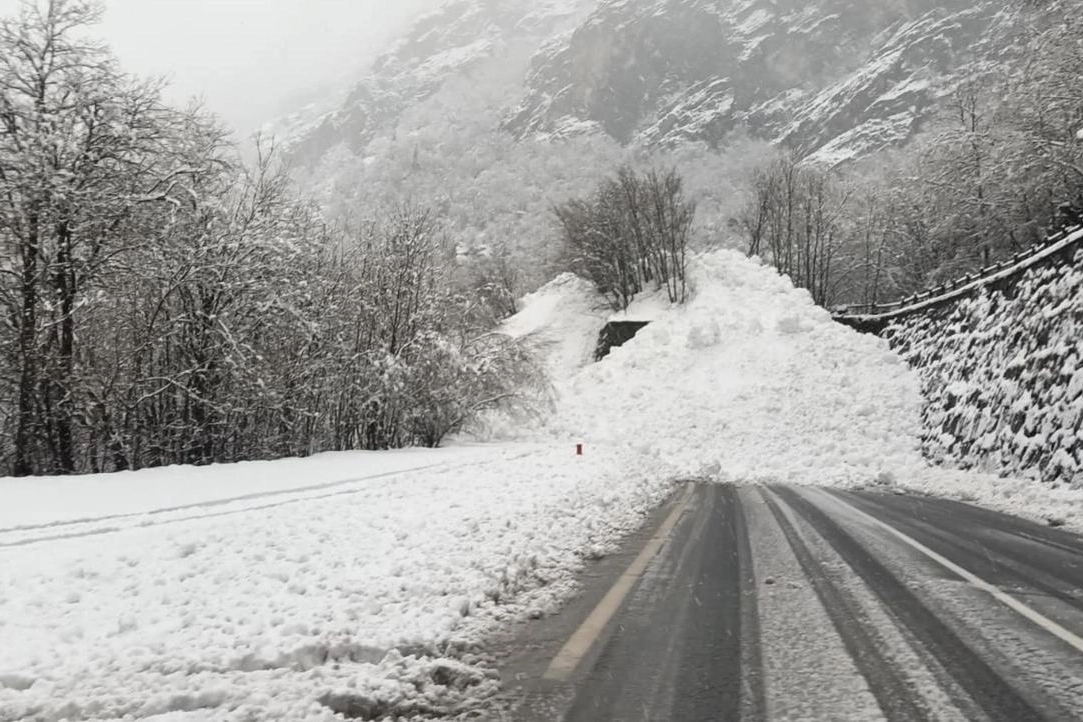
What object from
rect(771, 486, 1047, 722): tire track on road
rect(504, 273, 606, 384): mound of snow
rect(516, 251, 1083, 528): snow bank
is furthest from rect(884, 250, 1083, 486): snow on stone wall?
rect(504, 273, 606, 384): mound of snow

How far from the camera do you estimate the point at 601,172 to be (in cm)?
10819

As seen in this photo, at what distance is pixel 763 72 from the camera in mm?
164750

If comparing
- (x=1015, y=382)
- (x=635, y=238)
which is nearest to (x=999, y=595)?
(x=1015, y=382)

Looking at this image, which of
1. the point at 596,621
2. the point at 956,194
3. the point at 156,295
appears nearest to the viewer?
the point at 596,621

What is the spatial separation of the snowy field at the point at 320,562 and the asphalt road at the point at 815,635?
57cm

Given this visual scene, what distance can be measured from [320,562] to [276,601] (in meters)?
1.15

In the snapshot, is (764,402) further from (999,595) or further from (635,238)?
(999,595)

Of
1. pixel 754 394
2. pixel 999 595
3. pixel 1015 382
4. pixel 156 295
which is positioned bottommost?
pixel 999 595

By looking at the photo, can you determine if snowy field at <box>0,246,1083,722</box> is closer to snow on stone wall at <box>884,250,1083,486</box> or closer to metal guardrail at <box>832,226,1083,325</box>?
snow on stone wall at <box>884,250,1083,486</box>

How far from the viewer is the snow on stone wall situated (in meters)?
13.3

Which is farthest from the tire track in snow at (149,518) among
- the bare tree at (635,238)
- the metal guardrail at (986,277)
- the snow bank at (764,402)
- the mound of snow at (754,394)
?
the bare tree at (635,238)

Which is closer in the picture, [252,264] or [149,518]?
[149,518]

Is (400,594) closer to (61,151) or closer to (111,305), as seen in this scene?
(61,151)

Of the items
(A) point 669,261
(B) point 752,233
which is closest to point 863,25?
(B) point 752,233
